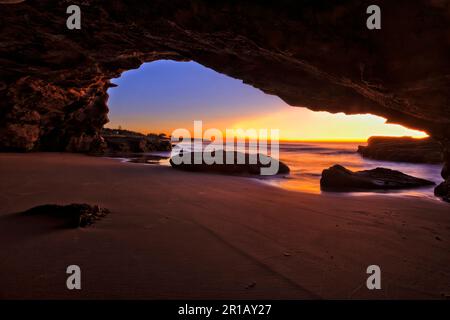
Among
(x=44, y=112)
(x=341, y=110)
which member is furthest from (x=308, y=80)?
(x=44, y=112)

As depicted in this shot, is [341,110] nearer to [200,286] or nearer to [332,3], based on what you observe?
[332,3]

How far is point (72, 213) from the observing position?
11.2 ft

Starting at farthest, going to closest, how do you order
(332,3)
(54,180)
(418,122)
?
1. (418,122)
2. (54,180)
3. (332,3)

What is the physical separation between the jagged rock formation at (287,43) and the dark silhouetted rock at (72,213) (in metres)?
3.12

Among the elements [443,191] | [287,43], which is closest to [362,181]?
[443,191]

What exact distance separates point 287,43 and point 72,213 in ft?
13.0

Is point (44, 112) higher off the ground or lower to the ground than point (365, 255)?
higher

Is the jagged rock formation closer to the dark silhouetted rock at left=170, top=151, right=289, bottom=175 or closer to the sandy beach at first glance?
the sandy beach

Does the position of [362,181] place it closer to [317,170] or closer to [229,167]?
[229,167]

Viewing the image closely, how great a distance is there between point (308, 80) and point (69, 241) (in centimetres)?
594

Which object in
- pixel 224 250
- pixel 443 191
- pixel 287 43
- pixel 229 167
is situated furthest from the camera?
pixel 229 167

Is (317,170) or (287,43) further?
(317,170)

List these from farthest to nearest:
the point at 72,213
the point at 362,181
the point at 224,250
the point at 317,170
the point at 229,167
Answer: the point at 317,170, the point at 229,167, the point at 362,181, the point at 72,213, the point at 224,250

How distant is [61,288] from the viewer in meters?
1.97
